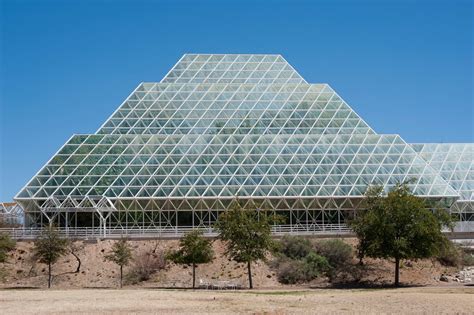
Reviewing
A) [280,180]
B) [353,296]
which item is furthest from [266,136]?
[353,296]

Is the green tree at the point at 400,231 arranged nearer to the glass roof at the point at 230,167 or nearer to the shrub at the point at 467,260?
the shrub at the point at 467,260

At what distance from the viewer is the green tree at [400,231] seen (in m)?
60.8

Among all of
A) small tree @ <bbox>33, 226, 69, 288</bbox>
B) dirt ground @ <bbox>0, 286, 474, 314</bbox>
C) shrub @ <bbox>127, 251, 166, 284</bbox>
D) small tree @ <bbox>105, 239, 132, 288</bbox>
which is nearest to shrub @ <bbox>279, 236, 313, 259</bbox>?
shrub @ <bbox>127, 251, 166, 284</bbox>

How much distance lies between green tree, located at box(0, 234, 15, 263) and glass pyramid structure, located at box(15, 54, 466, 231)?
640 centimetres

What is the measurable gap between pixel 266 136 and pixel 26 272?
113ft

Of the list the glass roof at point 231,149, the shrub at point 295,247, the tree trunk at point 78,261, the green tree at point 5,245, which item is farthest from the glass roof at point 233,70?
the green tree at point 5,245

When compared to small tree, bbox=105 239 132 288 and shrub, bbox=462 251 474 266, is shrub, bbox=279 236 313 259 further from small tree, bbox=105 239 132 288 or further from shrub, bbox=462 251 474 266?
shrub, bbox=462 251 474 266

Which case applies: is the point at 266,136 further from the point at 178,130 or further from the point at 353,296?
the point at 353,296

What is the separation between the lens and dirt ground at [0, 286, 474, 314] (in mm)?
37562

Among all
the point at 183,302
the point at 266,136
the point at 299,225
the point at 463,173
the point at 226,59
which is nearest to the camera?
the point at 183,302

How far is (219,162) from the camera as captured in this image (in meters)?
82.3

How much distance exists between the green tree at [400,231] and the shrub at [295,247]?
20.9 feet

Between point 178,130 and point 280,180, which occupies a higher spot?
point 178,130

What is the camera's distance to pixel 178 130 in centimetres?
8869
